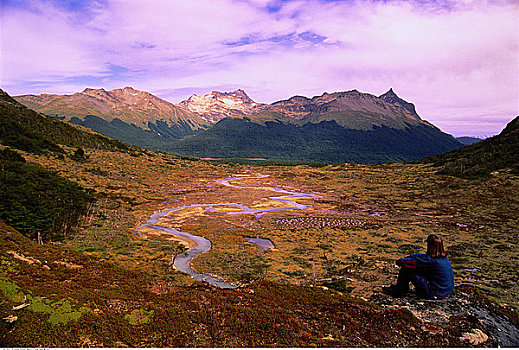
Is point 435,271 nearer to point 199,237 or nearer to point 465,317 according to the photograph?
point 465,317

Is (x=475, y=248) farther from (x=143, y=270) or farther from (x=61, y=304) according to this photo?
(x=61, y=304)

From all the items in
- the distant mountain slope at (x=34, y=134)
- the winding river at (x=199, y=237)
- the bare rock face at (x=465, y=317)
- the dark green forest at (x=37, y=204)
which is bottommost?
the winding river at (x=199, y=237)

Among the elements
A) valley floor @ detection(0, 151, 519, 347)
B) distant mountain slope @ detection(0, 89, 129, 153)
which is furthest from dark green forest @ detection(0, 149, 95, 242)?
distant mountain slope @ detection(0, 89, 129, 153)

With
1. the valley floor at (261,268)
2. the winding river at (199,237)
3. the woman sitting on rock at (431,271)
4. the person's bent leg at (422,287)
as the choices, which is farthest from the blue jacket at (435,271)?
the winding river at (199,237)

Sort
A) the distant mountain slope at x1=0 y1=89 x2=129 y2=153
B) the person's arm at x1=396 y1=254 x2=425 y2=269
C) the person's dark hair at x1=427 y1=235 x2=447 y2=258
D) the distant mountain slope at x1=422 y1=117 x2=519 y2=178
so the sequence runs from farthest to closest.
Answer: the distant mountain slope at x1=0 y1=89 x2=129 y2=153 → the distant mountain slope at x1=422 y1=117 x2=519 y2=178 → the person's arm at x1=396 y1=254 x2=425 y2=269 → the person's dark hair at x1=427 y1=235 x2=447 y2=258

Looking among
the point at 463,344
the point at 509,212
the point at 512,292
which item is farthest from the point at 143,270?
the point at 509,212

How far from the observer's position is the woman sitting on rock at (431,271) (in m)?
11.5

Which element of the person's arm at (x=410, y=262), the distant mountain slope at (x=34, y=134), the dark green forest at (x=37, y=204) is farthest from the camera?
the distant mountain slope at (x=34, y=134)

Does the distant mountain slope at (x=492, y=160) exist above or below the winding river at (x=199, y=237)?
above

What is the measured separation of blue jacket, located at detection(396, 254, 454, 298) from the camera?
37.8ft

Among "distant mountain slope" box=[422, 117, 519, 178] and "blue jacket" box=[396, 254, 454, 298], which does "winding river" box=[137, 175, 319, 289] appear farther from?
"distant mountain slope" box=[422, 117, 519, 178]

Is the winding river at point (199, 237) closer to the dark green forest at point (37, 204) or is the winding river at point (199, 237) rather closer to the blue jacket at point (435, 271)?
the dark green forest at point (37, 204)

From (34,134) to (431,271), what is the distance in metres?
128

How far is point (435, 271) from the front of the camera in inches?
464
